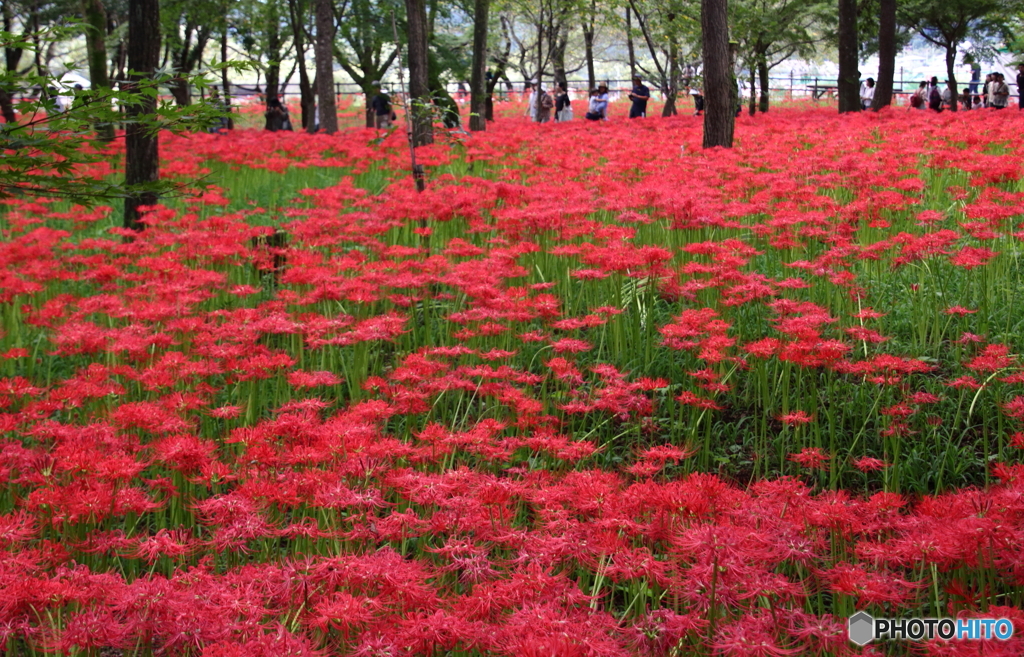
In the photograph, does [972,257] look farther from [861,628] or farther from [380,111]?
[380,111]

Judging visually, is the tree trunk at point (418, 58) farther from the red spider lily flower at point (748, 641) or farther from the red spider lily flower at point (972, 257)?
the red spider lily flower at point (748, 641)

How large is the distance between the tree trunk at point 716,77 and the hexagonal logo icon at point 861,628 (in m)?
9.26

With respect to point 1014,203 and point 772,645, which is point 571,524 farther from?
point 1014,203

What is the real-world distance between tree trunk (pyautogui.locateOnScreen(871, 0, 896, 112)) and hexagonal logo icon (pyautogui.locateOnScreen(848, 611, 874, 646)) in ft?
58.5

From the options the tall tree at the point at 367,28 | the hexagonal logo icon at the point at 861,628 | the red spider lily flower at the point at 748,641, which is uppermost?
the tall tree at the point at 367,28

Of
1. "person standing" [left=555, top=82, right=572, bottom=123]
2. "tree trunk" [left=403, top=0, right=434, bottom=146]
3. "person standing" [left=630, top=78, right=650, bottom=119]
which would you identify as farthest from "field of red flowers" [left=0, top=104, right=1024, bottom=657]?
"person standing" [left=555, top=82, right=572, bottom=123]

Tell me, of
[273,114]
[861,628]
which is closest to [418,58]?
[861,628]

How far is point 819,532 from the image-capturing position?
2.44m

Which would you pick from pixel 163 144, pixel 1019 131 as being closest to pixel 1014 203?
pixel 1019 131

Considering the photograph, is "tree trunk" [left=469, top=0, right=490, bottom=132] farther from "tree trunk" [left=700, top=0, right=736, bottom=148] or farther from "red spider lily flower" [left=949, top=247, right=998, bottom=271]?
"red spider lily flower" [left=949, top=247, right=998, bottom=271]

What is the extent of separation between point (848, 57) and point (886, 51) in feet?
2.43

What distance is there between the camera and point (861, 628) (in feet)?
7.24

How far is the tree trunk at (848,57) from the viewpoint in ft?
57.8

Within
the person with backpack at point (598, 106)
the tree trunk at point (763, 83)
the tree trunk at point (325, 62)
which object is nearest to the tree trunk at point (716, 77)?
the tree trunk at point (325, 62)
